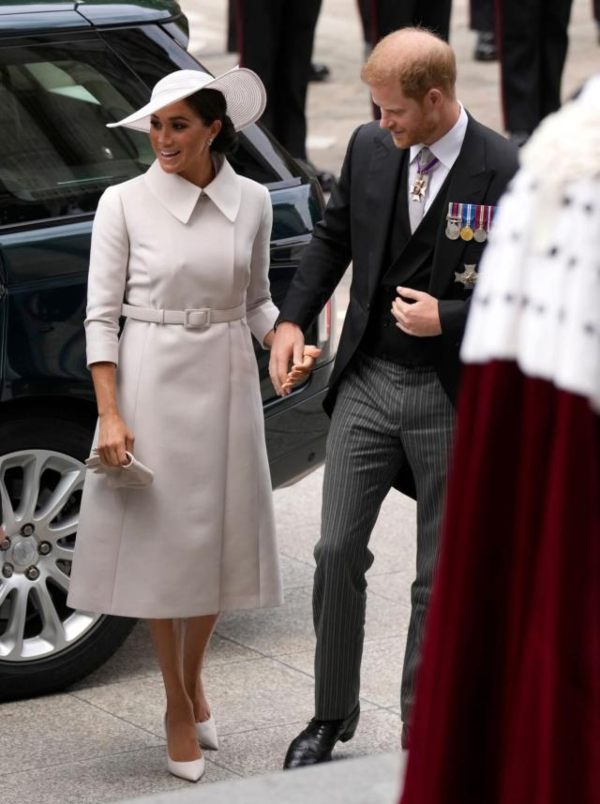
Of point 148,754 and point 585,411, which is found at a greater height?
point 585,411

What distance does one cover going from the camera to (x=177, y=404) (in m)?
4.73

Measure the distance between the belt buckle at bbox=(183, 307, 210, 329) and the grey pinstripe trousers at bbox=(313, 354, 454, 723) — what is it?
1.23ft

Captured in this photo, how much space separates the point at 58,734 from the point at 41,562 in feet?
1.55

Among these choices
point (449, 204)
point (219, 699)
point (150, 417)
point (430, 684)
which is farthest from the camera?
point (219, 699)

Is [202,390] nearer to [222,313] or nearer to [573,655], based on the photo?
[222,313]

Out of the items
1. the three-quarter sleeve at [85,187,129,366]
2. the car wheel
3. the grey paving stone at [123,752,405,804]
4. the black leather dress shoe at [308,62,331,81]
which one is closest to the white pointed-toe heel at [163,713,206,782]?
the car wheel

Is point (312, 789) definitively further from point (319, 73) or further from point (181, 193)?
point (319, 73)

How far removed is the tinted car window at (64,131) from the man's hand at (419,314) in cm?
136

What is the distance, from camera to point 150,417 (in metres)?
4.72

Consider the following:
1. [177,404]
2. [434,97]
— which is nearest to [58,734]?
[177,404]

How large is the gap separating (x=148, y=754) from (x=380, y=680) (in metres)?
0.82

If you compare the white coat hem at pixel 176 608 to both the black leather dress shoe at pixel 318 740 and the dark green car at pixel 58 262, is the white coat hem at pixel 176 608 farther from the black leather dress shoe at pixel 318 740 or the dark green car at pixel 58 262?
the dark green car at pixel 58 262

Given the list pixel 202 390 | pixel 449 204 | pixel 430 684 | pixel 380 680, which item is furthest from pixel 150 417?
pixel 430 684

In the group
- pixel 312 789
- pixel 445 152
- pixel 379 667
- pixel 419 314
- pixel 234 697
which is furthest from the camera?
pixel 379 667
